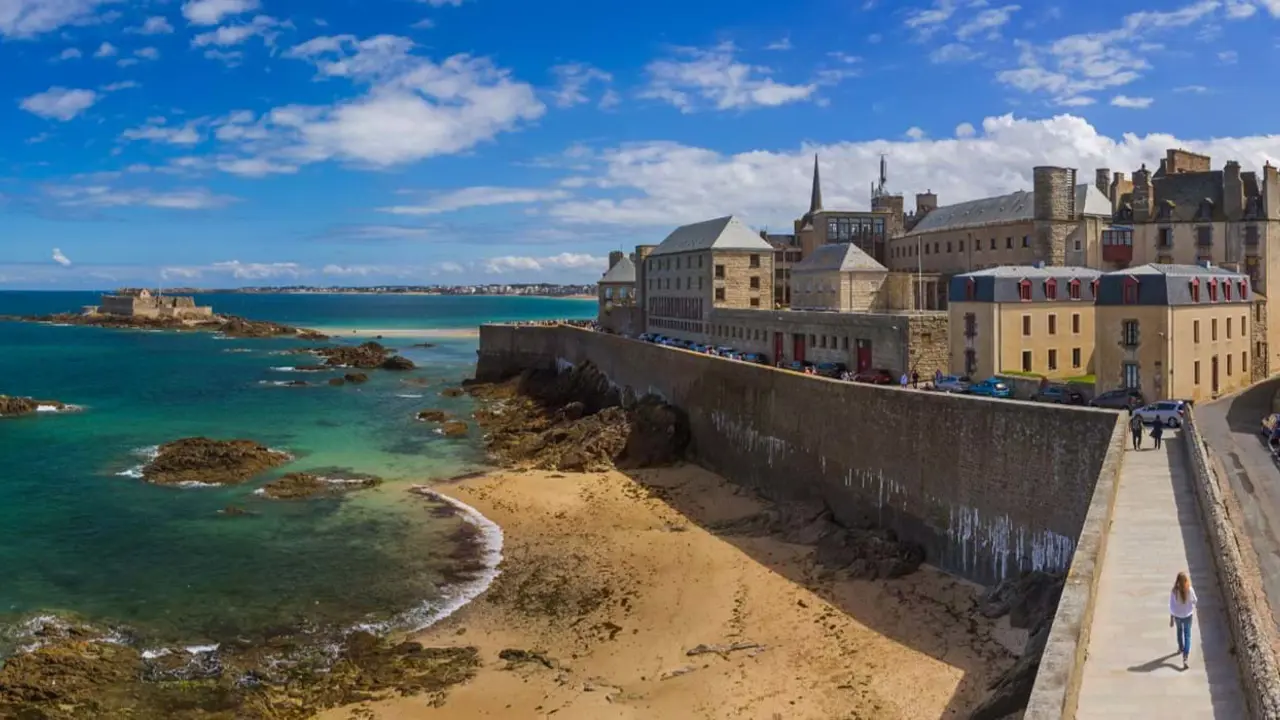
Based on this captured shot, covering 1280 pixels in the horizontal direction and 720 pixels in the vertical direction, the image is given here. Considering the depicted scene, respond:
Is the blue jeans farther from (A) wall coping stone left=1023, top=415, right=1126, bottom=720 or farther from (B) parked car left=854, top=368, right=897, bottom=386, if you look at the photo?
(B) parked car left=854, top=368, right=897, bottom=386

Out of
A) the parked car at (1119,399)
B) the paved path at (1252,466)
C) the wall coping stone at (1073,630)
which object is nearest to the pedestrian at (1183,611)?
the wall coping stone at (1073,630)

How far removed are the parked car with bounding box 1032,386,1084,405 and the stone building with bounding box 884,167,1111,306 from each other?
13.6 metres

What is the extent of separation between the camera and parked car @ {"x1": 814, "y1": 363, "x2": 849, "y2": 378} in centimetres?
3669

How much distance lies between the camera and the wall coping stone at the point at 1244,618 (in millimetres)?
7871

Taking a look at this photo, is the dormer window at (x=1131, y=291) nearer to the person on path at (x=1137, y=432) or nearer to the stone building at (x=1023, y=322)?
the stone building at (x=1023, y=322)

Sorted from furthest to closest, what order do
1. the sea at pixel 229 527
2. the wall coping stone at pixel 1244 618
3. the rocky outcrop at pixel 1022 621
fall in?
1. the sea at pixel 229 527
2. the rocky outcrop at pixel 1022 621
3. the wall coping stone at pixel 1244 618

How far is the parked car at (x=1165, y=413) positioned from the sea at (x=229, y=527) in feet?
56.2

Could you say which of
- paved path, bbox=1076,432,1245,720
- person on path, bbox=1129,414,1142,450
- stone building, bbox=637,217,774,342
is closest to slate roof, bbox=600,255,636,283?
stone building, bbox=637,217,774,342

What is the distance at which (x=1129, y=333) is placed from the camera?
27125 millimetres

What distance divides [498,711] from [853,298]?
33.3 meters

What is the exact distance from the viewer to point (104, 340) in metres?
109

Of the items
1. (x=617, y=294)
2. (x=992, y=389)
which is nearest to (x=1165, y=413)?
(x=992, y=389)

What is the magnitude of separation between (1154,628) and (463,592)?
52.1 feet

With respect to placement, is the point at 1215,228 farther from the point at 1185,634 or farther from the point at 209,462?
the point at 209,462
